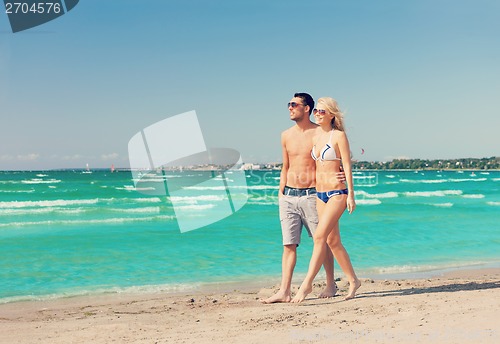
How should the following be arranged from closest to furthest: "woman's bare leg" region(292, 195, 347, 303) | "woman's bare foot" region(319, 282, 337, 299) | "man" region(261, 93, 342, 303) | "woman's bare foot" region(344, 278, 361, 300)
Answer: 1. "woman's bare leg" region(292, 195, 347, 303)
2. "man" region(261, 93, 342, 303)
3. "woman's bare foot" region(344, 278, 361, 300)
4. "woman's bare foot" region(319, 282, 337, 299)

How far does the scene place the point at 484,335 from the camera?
13.4 feet

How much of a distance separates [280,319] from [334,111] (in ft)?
7.49

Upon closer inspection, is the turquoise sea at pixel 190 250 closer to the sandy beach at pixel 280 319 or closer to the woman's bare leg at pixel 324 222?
the sandy beach at pixel 280 319

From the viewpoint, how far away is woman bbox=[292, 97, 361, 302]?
5766mm

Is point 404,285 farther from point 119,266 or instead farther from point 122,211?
point 122,211

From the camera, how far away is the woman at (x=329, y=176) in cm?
577

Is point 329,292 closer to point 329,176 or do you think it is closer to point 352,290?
point 352,290

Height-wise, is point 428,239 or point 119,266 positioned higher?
point 119,266

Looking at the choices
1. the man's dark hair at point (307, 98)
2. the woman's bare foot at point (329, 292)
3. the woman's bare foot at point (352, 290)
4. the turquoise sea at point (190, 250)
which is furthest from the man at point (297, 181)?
the turquoise sea at point (190, 250)

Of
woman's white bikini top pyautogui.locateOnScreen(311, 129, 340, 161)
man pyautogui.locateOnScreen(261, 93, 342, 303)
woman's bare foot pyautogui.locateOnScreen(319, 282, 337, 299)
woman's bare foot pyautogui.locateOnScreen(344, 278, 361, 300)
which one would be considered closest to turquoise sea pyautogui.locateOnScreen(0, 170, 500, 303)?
woman's bare foot pyautogui.locateOnScreen(319, 282, 337, 299)

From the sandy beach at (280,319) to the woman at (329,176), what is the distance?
0.70 metres

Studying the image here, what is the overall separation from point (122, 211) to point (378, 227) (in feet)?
46.2

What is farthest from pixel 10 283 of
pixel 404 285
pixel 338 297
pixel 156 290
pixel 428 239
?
pixel 428 239

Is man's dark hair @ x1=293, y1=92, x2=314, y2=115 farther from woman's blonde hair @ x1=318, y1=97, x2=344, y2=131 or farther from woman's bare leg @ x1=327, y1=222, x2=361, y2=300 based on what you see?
woman's bare leg @ x1=327, y1=222, x2=361, y2=300
